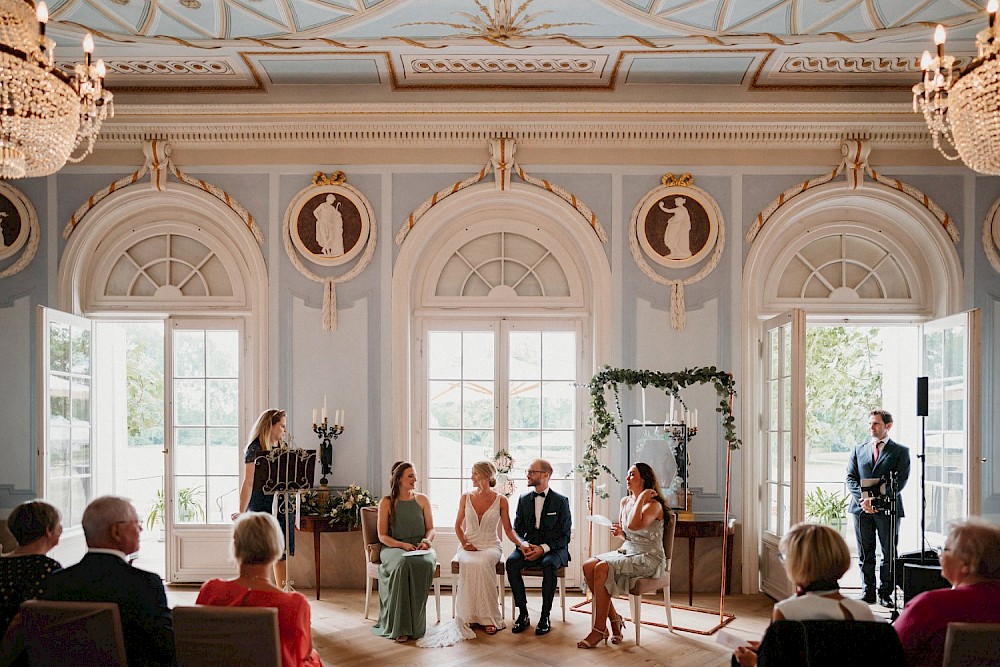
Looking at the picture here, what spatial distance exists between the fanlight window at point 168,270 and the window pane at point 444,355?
1.84 m

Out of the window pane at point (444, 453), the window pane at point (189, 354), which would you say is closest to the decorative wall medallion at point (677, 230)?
the window pane at point (444, 453)

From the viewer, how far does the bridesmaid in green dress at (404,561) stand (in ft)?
17.4

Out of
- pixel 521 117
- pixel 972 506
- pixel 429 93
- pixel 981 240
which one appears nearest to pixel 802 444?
pixel 972 506

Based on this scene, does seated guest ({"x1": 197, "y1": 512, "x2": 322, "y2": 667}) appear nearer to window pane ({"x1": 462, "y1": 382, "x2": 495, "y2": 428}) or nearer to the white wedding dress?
the white wedding dress

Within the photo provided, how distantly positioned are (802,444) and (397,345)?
3.33 metres

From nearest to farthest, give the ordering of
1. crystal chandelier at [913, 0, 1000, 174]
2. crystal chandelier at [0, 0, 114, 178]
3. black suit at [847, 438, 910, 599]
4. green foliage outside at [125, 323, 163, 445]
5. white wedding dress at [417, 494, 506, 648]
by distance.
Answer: crystal chandelier at [0, 0, 114, 178], crystal chandelier at [913, 0, 1000, 174], white wedding dress at [417, 494, 506, 648], black suit at [847, 438, 910, 599], green foliage outside at [125, 323, 163, 445]

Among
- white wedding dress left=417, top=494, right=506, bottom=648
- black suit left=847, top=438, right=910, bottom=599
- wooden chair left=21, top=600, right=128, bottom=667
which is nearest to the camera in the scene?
wooden chair left=21, top=600, right=128, bottom=667

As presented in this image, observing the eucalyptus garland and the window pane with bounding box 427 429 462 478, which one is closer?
the eucalyptus garland

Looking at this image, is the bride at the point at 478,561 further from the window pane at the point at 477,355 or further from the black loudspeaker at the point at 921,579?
the black loudspeaker at the point at 921,579

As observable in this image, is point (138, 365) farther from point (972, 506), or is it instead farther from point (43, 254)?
point (972, 506)

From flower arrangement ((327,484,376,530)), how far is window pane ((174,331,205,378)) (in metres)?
1.69

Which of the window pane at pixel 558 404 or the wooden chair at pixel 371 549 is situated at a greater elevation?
the window pane at pixel 558 404

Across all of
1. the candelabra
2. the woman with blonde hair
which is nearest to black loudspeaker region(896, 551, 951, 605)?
the woman with blonde hair

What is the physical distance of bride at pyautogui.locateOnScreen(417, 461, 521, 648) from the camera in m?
5.40
